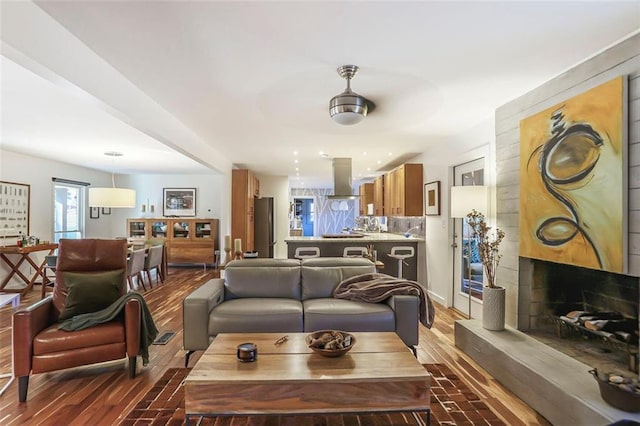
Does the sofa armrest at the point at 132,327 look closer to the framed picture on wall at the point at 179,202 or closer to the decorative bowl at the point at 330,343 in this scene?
the decorative bowl at the point at 330,343

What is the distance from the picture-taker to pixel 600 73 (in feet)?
7.20

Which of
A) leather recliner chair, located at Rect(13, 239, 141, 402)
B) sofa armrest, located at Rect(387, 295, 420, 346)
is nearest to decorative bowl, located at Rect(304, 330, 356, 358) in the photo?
sofa armrest, located at Rect(387, 295, 420, 346)

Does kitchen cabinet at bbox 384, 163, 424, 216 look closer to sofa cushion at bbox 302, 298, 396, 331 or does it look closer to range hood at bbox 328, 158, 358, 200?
range hood at bbox 328, 158, 358, 200

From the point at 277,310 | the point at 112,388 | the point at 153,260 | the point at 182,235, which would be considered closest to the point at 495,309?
the point at 277,310

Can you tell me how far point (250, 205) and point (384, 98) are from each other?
4.77 m

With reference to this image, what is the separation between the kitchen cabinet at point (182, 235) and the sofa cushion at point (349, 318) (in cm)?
548

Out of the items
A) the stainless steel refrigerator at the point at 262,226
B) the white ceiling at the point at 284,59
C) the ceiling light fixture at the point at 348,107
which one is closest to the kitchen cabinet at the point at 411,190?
the white ceiling at the point at 284,59

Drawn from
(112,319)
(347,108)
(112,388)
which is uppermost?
(347,108)

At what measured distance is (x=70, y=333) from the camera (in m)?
2.45

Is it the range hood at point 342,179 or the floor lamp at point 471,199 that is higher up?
the range hood at point 342,179

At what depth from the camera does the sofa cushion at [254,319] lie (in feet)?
9.14

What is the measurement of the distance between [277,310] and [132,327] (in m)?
1.13

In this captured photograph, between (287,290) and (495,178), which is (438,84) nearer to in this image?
(495,178)

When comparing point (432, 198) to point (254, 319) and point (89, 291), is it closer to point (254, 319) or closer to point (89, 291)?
point (254, 319)
